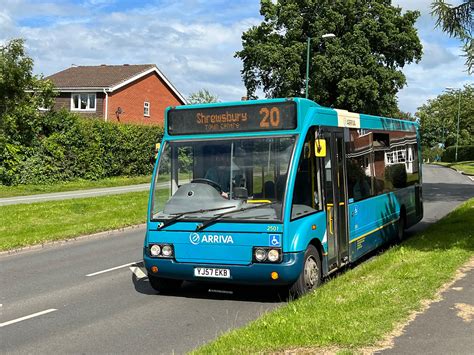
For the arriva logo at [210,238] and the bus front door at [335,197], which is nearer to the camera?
the arriva logo at [210,238]

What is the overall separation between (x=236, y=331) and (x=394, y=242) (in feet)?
24.8

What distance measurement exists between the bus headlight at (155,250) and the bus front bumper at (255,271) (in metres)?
0.11

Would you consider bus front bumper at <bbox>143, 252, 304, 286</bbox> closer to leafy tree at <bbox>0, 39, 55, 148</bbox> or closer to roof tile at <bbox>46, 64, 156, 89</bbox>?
leafy tree at <bbox>0, 39, 55, 148</bbox>

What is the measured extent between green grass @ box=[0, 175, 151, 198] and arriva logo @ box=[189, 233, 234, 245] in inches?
776

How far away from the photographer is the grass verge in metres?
14.1

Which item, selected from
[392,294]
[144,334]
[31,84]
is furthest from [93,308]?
[31,84]

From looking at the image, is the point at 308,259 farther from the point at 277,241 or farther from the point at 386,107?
the point at 386,107

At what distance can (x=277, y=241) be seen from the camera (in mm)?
6852

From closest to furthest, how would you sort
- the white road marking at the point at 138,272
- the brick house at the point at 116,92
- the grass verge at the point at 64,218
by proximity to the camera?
the white road marking at the point at 138,272
the grass verge at the point at 64,218
the brick house at the point at 116,92

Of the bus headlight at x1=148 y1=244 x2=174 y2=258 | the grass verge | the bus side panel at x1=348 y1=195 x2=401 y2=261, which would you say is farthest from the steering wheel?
the grass verge

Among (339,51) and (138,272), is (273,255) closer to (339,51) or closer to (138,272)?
(138,272)

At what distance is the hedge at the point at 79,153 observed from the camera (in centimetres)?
2825

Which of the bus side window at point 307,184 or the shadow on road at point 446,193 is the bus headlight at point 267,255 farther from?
the shadow on road at point 446,193

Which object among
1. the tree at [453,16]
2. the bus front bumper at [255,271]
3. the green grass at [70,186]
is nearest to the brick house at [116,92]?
the green grass at [70,186]
